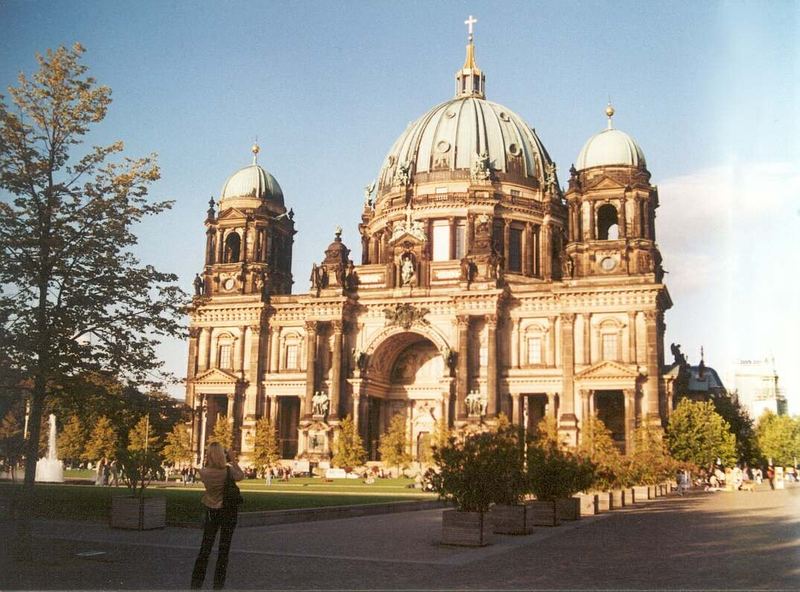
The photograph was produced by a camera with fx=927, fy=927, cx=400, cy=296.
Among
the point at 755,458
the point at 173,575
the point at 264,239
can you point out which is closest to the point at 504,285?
the point at 264,239

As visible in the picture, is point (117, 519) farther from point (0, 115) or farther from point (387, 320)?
point (387, 320)

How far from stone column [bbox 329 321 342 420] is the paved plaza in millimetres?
52228

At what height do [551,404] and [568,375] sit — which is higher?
[568,375]

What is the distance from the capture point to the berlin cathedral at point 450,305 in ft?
248

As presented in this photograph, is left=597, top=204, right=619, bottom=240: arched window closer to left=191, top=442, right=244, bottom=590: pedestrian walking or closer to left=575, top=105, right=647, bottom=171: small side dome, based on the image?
left=575, top=105, right=647, bottom=171: small side dome

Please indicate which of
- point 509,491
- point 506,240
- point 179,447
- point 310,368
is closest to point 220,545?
point 509,491

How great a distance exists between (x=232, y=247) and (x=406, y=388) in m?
22.0

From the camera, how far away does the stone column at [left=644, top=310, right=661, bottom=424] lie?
235 ft

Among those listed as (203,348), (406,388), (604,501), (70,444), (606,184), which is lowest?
(604,501)

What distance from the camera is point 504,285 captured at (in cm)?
7962

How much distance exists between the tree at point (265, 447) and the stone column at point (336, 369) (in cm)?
548

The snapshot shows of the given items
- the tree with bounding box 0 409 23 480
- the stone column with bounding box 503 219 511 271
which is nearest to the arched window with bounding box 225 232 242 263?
the stone column with bounding box 503 219 511 271

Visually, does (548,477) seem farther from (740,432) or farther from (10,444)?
(740,432)

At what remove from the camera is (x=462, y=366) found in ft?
254
